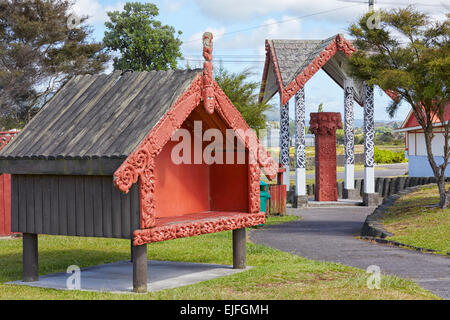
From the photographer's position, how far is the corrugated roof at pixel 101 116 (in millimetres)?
9250

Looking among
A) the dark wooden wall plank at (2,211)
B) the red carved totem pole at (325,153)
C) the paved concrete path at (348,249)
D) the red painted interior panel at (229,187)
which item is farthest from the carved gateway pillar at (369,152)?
the red painted interior panel at (229,187)

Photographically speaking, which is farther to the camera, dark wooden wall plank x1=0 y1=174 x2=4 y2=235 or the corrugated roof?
dark wooden wall plank x1=0 y1=174 x2=4 y2=235

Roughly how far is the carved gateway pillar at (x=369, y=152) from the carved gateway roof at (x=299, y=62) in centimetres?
107

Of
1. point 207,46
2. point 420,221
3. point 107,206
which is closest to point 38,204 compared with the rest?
point 107,206

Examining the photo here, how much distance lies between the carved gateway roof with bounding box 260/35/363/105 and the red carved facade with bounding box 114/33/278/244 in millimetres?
15877

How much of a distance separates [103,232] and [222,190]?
9.66 feet

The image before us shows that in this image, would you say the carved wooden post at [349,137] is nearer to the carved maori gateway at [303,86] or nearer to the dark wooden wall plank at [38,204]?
the carved maori gateway at [303,86]

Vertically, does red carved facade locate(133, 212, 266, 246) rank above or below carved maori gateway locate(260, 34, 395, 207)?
below

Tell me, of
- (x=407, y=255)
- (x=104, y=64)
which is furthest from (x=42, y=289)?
(x=104, y=64)

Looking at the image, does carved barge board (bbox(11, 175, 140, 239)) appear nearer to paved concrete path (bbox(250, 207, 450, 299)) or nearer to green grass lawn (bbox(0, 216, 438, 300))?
green grass lawn (bbox(0, 216, 438, 300))

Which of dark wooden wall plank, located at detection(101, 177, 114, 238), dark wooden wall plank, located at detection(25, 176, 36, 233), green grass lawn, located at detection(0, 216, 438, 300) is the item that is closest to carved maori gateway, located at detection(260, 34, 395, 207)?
green grass lawn, located at detection(0, 216, 438, 300)

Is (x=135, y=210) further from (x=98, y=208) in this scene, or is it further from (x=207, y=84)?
(x=207, y=84)

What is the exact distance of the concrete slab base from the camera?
1001cm

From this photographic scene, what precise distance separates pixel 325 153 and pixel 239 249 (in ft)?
59.2
